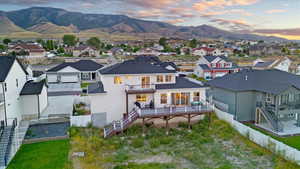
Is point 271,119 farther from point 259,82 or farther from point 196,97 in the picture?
point 196,97

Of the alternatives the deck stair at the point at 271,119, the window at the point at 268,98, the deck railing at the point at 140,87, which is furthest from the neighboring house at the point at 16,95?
the window at the point at 268,98

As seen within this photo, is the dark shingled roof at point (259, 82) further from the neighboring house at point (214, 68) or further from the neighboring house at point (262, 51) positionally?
the neighboring house at point (262, 51)

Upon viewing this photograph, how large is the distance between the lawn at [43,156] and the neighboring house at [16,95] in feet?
11.7

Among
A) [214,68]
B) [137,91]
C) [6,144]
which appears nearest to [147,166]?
[137,91]

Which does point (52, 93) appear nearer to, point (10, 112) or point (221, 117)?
point (10, 112)

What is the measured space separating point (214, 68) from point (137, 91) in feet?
121

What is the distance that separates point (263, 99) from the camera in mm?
21297

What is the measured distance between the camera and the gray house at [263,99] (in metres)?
19.9

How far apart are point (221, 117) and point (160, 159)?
10.1 m

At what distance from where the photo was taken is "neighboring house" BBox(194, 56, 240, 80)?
50.5 meters

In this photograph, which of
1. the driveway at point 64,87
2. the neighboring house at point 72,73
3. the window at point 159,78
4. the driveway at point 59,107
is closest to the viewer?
the window at point 159,78

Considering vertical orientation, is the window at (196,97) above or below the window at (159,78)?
below

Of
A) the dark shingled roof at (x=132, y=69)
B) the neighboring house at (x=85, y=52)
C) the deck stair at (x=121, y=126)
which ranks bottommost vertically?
the deck stair at (x=121, y=126)

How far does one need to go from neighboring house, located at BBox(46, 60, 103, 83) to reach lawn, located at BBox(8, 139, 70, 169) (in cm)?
2724
